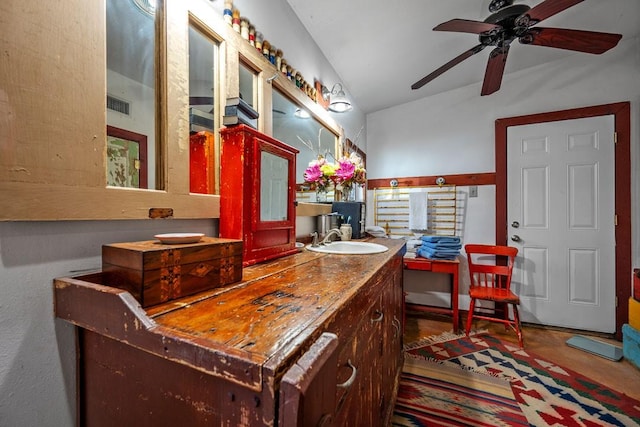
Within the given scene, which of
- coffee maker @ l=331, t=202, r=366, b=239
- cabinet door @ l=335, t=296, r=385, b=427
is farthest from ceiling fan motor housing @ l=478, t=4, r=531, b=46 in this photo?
cabinet door @ l=335, t=296, r=385, b=427

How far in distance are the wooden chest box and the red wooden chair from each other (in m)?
2.42

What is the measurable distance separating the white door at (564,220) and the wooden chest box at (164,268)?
3077 mm

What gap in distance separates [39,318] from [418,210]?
303 cm

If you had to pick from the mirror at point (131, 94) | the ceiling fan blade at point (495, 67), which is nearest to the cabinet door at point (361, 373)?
the mirror at point (131, 94)

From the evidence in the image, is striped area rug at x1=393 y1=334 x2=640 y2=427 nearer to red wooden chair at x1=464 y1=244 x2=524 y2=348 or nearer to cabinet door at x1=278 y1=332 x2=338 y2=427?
red wooden chair at x1=464 y1=244 x2=524 y2=348

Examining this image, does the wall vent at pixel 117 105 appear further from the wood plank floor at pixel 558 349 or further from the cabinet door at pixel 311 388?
the wood plank floor at pixel 558 349

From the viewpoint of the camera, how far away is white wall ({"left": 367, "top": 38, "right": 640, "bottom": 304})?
7.94ft

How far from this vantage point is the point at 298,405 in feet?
1.14

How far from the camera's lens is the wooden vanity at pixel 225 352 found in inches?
14.8

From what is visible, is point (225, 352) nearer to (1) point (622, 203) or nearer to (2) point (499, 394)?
(2) point (499, 394)

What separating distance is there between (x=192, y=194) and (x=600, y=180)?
11.2ft

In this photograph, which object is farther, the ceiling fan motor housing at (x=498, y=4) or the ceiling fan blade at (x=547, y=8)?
the ceiling fan motor housing at (x=498, y=4)

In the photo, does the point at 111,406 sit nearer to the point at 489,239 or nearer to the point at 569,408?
the point at 569,408

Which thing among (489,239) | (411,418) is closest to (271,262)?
(411,418)
